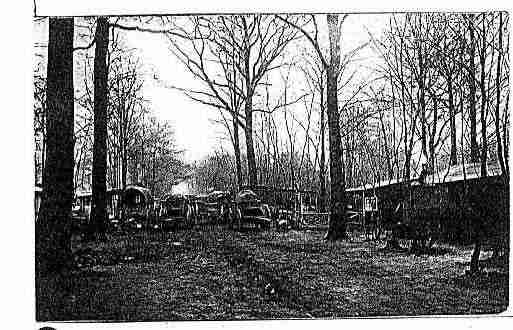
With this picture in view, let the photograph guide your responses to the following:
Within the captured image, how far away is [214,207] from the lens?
Result: 3.39m

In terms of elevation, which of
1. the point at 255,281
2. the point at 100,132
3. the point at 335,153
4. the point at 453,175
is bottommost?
the point at 255,281

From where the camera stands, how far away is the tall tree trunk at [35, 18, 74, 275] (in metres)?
3.33

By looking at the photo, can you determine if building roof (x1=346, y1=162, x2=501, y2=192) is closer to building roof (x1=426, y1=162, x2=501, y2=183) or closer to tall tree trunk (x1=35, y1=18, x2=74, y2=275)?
building roof (x1=426, y1=162, x2=501, y2=183)

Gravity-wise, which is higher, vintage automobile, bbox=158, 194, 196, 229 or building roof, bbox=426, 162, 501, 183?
building roof, bbox=426, 162, 501, 183

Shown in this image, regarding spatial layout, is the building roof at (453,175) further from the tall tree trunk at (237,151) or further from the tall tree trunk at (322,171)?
the tall tree trunk at (237,151)

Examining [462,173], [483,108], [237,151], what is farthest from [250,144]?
[483,108]

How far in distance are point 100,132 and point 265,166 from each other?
923mm

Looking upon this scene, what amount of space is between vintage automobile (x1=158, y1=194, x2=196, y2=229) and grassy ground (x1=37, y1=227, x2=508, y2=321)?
0.19 ft

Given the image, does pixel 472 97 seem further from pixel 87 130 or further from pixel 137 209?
pixel 87 130

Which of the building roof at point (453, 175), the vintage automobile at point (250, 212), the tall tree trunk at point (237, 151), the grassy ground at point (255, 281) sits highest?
the tall tree trunk at point (237, 151)

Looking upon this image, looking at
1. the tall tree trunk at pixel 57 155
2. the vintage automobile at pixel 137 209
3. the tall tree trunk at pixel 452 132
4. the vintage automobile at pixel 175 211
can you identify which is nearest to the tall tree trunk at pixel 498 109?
the tall tree trunk at pixel 452 132

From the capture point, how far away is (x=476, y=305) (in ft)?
11.3

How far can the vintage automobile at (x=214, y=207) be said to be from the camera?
336cm

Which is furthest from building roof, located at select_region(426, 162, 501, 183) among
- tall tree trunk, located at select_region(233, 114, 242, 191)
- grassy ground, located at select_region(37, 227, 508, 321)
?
tall tree trunk, located at select_region(233, 114, 242, 191)
